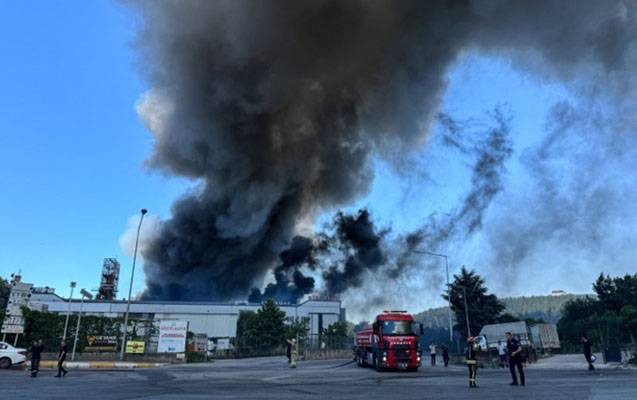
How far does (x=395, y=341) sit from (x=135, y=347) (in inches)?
843

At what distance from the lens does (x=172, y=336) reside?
32188 millimetres

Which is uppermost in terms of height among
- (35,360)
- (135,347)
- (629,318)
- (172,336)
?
(629,318)

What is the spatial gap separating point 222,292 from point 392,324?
7847cm

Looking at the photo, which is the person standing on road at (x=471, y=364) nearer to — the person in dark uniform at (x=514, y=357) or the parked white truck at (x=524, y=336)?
the person in dark uniform at (x=514, y=357)

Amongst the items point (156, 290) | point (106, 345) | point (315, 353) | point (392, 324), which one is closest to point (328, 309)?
point (156, 290)

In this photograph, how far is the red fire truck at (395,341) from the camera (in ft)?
70.8

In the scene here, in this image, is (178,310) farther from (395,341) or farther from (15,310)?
(395,341)

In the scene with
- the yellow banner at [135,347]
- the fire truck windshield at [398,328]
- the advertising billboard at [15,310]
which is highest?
the advertising billboard at [15,310]

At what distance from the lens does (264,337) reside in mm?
56094

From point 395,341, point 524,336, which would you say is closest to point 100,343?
point 395,341

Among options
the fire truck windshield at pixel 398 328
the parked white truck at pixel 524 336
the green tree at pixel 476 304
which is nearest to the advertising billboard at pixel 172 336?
the fire truck windshield at pixel 398 328

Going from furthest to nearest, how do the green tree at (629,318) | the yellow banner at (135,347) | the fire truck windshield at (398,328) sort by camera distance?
the green tree at (629,318)
the yellow banner at (135,347)
the fire truck windshield at (398,328)

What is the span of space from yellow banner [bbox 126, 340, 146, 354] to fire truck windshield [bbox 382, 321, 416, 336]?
20333 mm

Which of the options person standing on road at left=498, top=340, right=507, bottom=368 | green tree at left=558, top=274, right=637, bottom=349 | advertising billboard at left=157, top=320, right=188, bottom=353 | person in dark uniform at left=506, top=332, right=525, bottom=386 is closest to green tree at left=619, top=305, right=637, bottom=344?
green tree at left=558, top=274, right=637, bottom=349
